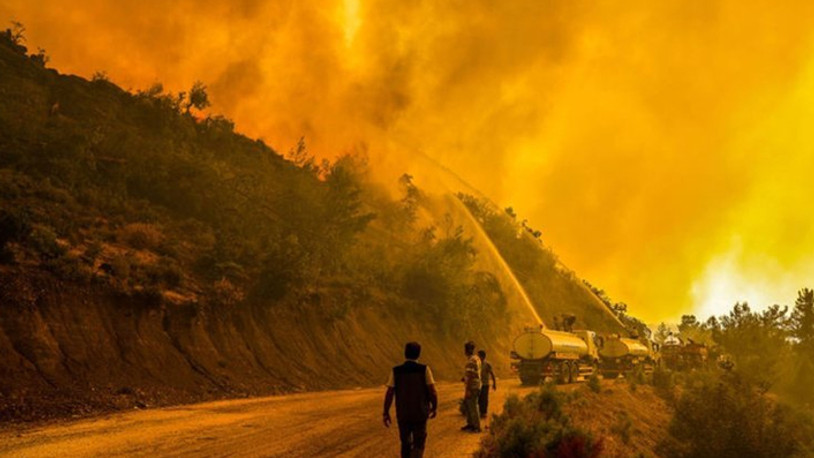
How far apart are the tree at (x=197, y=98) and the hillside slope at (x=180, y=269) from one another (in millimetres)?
Result: 1053

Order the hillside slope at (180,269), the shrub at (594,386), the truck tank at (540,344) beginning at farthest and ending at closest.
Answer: the truck tank at (540,344) → the shrub at (594,386) → the hillside slope at (180,269)

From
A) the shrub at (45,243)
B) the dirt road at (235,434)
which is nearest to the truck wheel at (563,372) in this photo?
the dirt road at (235,434)

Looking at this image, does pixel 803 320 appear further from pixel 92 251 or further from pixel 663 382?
pixel 92 251

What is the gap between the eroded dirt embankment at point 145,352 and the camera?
19.4m

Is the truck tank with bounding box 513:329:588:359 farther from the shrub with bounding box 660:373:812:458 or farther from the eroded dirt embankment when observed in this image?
the shrub with bounding box 660:373:812:458

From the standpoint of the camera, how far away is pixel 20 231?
24719 millimetres

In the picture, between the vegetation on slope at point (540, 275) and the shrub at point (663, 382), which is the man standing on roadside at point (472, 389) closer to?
the shrub at point (663, 382)

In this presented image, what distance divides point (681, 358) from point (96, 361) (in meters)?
49.1

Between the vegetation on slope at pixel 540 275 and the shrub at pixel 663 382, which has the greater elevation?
the vegetation on slope at pixel 540 275

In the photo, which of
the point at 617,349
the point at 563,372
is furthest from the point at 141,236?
the point at 617,349

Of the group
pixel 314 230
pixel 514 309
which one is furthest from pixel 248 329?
pixel 514 309

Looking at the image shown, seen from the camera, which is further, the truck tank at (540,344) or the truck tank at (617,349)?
the truck tank at (617,349)

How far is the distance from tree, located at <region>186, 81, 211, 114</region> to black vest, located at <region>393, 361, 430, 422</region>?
174ft

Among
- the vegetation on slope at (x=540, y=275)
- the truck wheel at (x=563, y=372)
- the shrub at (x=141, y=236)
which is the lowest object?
the truck wheel at (x=563, y=372)
